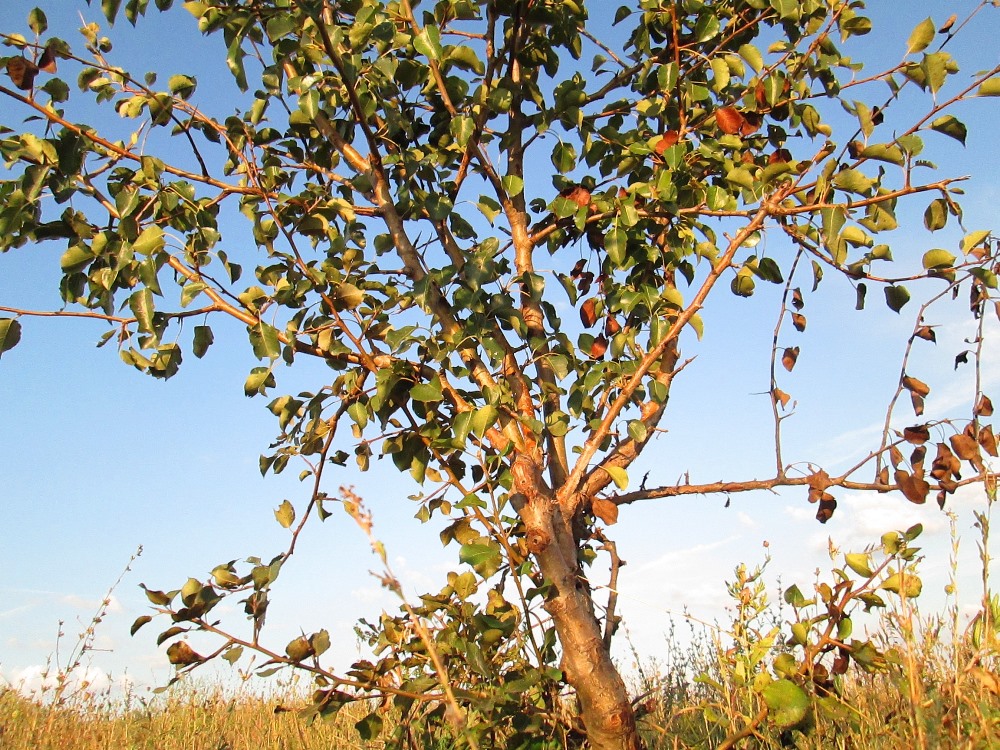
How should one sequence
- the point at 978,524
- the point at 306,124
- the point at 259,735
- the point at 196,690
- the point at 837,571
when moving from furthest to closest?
the point at 196,690, the point at 259,735, the point at 306,124, the point at 837,571, the point at 978,524

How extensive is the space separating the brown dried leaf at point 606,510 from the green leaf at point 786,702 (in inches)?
26.1

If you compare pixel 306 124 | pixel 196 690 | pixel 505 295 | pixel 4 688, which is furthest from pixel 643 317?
pixel 4 688

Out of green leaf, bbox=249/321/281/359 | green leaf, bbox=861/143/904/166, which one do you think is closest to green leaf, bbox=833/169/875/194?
green leaf, bbox=861/143/904/166

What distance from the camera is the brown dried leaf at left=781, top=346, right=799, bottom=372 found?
2.65 meters

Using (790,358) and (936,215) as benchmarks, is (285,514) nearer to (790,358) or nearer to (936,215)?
(790,358)

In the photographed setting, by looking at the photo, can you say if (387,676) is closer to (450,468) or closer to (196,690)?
(450,468)

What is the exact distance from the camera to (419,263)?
105 inches

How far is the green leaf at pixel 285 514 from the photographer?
8.14ft

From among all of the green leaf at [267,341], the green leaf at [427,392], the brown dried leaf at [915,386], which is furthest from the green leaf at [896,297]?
the green leaf at [267,341]

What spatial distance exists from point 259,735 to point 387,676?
1.57 m

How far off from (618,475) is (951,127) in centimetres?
142

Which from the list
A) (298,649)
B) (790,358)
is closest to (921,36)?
(790,358)

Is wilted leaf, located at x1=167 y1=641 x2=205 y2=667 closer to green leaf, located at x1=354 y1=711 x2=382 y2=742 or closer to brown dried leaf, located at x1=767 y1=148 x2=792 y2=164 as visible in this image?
green leaf, located at x1=354 y1=711 x2=382 y2=742

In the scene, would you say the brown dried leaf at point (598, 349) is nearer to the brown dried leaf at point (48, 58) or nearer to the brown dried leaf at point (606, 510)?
the brown dried leaf at point (606, 510)
